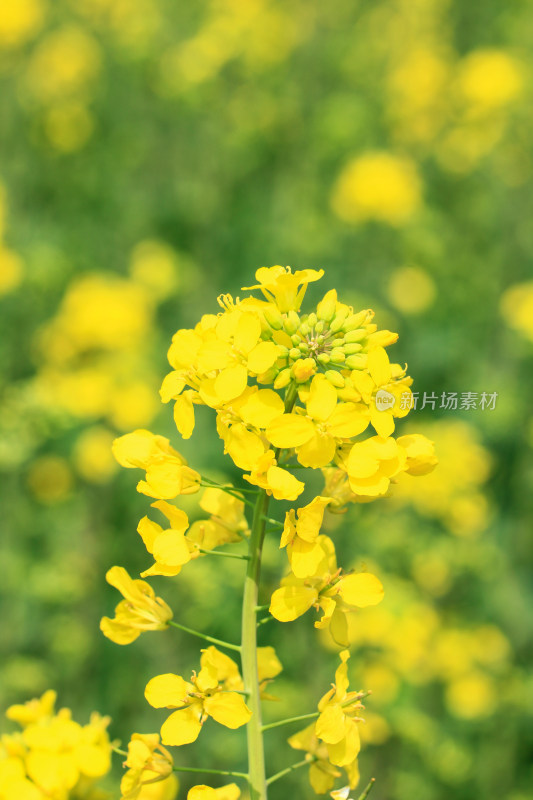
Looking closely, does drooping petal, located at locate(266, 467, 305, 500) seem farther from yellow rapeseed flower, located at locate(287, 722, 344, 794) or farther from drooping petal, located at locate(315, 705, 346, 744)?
yellow rapeseed flower, located at locate(287, 722, 344, 794)

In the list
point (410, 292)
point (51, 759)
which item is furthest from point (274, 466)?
point (410, 292)

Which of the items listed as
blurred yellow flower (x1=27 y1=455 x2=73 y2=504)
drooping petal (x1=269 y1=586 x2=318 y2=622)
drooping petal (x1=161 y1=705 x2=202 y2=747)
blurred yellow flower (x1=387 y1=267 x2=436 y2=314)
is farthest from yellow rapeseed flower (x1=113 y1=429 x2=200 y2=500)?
blurred yellow flower (x1=387 y1=267 x2=436 y2=314)

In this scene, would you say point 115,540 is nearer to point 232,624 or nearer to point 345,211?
point 232,624

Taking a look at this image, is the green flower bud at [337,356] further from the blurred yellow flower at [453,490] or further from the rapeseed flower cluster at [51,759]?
the blurred yellow flower at [453,490]

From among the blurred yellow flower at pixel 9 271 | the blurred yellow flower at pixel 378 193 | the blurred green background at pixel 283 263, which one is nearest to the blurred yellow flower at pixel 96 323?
the blurred green background at pixel 283 263

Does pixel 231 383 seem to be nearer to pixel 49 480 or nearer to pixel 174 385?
pixel 174 385

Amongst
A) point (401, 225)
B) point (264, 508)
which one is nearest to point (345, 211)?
point (401, 225)
